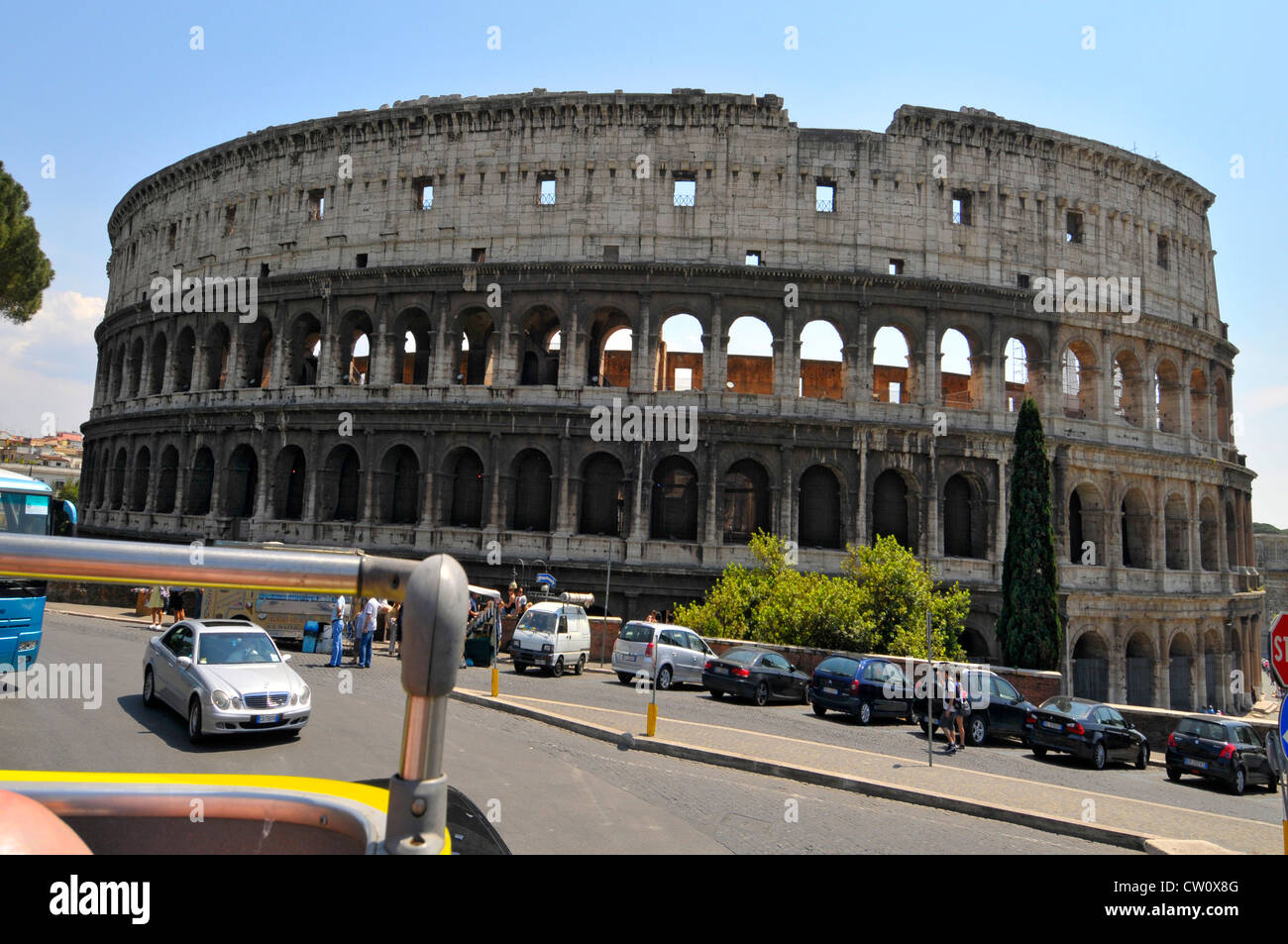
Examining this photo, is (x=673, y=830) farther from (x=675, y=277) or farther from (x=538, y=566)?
(x=675, y=277)

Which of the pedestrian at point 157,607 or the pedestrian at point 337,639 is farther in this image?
the pedestrian at point 157,607

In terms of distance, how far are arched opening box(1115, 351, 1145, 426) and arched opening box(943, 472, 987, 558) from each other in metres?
8.36

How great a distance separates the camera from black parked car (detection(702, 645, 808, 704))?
18047 millimetres

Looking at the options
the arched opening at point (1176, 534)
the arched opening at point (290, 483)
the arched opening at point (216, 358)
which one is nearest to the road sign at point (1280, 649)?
the arched opening at point (1176, 534)

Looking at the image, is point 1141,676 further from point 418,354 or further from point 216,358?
point 216,358

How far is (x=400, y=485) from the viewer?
105 feet

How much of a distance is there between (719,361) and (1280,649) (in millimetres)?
22095

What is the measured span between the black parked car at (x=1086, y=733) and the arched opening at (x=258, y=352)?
3204cm

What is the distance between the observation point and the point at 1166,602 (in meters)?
30.6

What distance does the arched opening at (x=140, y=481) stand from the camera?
3734 cm

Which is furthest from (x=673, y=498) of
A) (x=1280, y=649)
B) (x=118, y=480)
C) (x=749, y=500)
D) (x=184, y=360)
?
(x=118, y=480)

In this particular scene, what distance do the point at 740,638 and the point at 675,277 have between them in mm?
14032

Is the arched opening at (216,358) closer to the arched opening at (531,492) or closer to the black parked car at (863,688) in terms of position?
the arched opening at (531,492)
